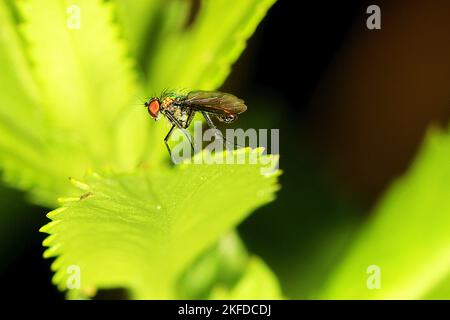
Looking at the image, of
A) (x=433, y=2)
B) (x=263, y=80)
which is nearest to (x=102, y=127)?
(x=263, y=80)

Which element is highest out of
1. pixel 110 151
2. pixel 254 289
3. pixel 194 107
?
pixel 194 107

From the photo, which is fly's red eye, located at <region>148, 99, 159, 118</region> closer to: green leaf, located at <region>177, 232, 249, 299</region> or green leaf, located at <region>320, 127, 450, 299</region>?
green leaf, located at <region>177, 232, 249, 299</region>

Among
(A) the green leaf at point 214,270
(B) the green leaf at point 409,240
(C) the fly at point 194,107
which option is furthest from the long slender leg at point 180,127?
(B) the green leaf at point 409,240

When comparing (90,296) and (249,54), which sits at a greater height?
(249,54)

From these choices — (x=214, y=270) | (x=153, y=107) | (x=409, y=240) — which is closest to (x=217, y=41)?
(x=153, y=107)

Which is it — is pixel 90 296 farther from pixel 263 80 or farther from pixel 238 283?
pixel 263 80

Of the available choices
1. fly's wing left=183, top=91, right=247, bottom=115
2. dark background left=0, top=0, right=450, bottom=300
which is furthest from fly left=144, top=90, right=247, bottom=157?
dark background left=0, top=0, right=450, bottom=300

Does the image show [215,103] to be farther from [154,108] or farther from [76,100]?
[76,100]
